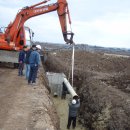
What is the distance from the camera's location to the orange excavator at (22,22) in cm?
2392

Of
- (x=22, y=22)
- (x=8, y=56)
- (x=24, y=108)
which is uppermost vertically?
(x=22, y=22)

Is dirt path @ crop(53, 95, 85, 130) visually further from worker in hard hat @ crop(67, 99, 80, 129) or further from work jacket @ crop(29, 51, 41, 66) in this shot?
work jacket @ crop(29, 51, 41, 66)

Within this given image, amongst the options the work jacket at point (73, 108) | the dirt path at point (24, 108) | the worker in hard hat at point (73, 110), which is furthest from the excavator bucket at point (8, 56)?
the work jacket at point (73, 108)

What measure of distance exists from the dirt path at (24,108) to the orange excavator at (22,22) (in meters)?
5.31

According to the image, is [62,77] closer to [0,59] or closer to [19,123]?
[0,59]

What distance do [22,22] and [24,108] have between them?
1264cm

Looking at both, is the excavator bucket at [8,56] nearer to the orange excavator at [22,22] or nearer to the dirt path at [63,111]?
the orange excavator at [22,22]

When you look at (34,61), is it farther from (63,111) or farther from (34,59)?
(63,111)

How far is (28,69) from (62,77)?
27.2 ft

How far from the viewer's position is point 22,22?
24969 millimetres

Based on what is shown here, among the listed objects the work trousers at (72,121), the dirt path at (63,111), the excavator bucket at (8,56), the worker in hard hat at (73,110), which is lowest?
the dirt path at (63,111)

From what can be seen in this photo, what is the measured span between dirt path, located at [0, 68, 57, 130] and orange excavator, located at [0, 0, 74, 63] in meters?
5.31

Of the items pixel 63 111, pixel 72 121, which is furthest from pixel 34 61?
pixel 63 111

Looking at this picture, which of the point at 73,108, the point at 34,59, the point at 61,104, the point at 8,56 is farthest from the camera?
the point at 61,104
